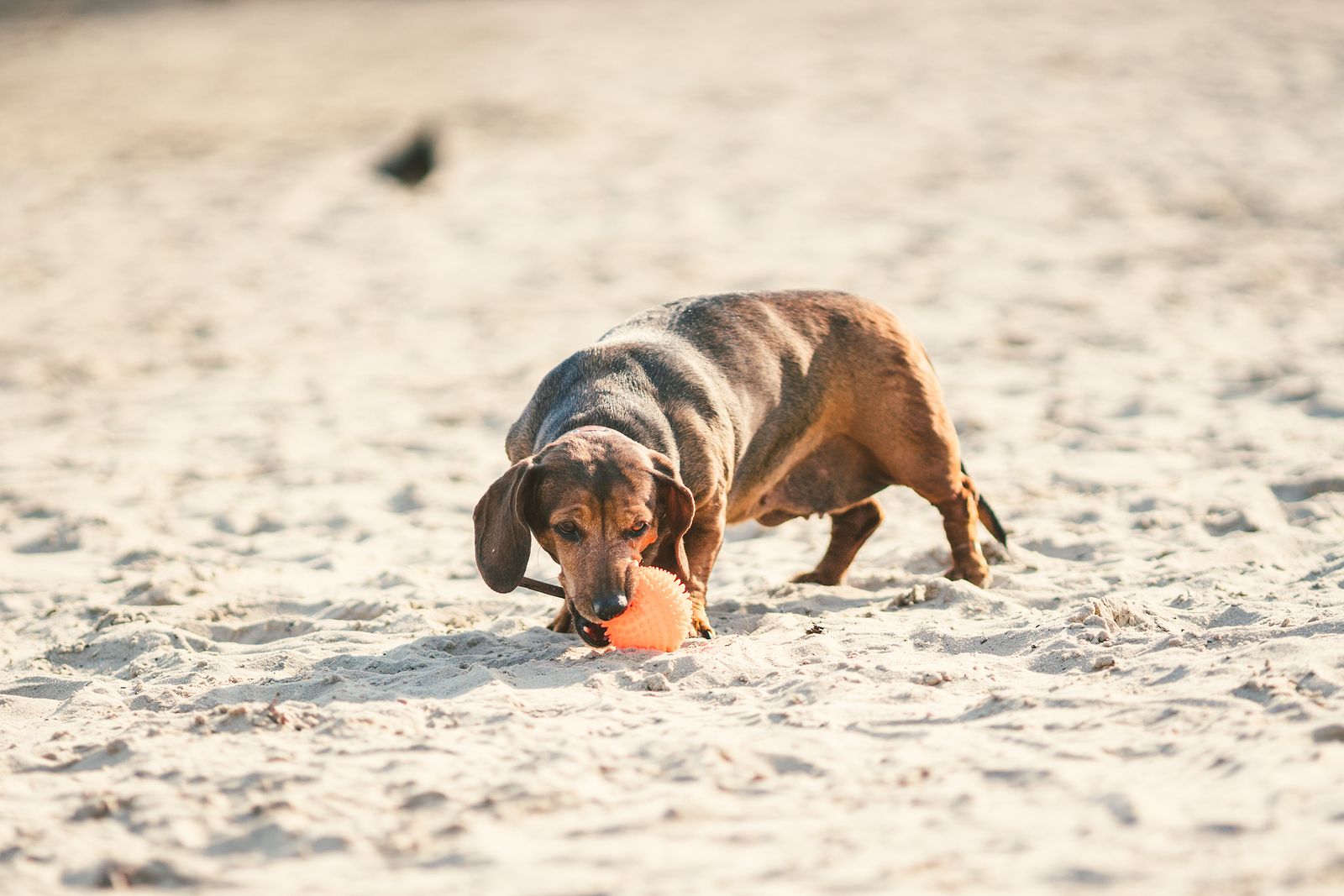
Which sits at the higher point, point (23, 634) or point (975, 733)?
point (975, 733)

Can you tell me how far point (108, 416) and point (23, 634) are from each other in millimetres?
3853

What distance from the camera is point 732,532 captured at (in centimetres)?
755

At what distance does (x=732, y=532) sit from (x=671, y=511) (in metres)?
2.27

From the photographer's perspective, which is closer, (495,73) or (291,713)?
(291,713)

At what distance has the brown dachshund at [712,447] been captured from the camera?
16.7 ft

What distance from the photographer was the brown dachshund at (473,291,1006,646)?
510cm

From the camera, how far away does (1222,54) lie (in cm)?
1791

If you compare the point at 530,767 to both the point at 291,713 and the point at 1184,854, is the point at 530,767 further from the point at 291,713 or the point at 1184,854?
the point at 1184,854

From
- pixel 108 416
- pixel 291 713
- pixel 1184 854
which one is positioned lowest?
pixel 108 416

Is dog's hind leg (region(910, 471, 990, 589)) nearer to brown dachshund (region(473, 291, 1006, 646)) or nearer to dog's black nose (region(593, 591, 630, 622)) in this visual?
brown dachshund (region(473, 291, 1006, 646))

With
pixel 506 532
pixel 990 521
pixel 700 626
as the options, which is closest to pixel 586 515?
pixel 506 532

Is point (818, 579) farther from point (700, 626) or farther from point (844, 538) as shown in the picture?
point (700, 626)

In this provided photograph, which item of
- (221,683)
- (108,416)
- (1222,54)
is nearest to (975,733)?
(221,683)

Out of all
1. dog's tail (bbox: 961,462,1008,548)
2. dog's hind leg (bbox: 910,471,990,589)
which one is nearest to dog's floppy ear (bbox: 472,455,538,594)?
dog's hind leg (bbox: 910,471,990,589)
